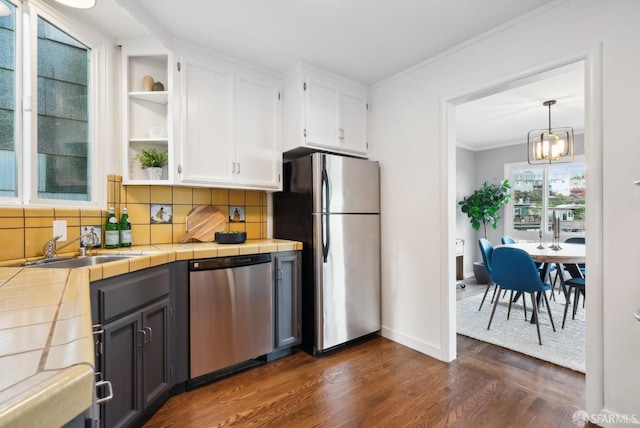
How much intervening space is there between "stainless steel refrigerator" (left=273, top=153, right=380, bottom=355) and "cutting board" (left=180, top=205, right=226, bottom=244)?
0.57 m

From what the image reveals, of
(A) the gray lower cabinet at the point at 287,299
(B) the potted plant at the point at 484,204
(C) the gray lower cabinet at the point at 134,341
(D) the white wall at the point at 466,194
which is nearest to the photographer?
(C) the gray lower cabinet at the point at 134,341

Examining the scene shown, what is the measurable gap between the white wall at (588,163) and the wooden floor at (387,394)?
25cm

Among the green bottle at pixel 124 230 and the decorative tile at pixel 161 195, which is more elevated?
the decorative tile at pixel 161 195

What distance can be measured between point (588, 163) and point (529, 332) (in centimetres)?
193

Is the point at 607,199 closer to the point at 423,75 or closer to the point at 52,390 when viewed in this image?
the point at 423,75

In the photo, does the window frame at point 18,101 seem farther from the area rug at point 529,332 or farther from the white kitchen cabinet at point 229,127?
the area rug at point 529,332

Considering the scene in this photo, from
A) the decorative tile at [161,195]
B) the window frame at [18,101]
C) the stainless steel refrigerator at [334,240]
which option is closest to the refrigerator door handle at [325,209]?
the stainless steel refrigerator at [334,240]

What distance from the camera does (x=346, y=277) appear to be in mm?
2594

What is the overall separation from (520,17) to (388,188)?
151 centimetres

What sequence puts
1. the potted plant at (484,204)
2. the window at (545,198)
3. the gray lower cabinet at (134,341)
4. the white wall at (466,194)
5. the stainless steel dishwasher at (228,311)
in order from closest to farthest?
the gray lower cabinet at (134,341) → the stainless steel dishwasher at (228,311) → the window at (545,198) → the potted plant at (484,204) → the white wall at (466,194)

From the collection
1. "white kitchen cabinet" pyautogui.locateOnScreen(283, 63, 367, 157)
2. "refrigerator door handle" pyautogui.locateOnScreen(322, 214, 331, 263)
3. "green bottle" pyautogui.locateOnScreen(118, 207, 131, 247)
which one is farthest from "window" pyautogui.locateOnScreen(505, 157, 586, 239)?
"green bottle" pyautogui.locateOnScreen(118, 207, 131, 247)

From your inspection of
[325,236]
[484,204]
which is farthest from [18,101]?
[484,204]

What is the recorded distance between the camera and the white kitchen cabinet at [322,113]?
2590 millimetres

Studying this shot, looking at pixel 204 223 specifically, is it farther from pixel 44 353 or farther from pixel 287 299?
pixel 44 353
